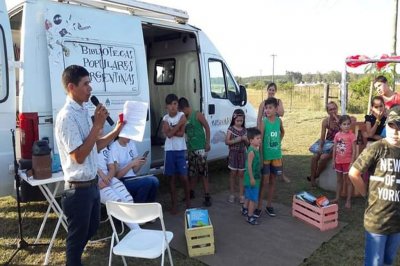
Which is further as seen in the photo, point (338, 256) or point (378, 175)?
point (338, 256)

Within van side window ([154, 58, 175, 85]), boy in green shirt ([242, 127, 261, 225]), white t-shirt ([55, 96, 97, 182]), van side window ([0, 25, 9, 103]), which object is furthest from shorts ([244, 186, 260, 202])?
van side window ([154, 58, 175, 85])

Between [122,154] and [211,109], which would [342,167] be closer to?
[211,109]

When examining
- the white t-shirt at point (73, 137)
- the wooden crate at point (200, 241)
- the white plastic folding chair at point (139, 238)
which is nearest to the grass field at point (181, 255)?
the wooden crate at point (200, 241)

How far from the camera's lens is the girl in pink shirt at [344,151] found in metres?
5.22

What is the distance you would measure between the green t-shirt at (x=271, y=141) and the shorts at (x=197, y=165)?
99 centimetres

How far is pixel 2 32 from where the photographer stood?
3.82 meters

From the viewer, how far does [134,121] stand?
3197 mm

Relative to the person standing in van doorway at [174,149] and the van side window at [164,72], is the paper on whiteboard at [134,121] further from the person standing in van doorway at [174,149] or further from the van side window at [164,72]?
the van side window at [164,72]

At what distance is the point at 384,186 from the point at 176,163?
9.62ft

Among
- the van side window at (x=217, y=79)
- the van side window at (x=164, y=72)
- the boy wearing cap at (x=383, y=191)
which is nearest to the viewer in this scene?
the boy wearing cap at (x=383, y=191)

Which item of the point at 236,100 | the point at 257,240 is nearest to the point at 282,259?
the point at 257,240

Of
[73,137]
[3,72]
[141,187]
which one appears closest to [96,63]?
[3,72]

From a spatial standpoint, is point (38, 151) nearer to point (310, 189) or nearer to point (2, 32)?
point (2, 32)

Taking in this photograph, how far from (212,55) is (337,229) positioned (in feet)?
11.2
